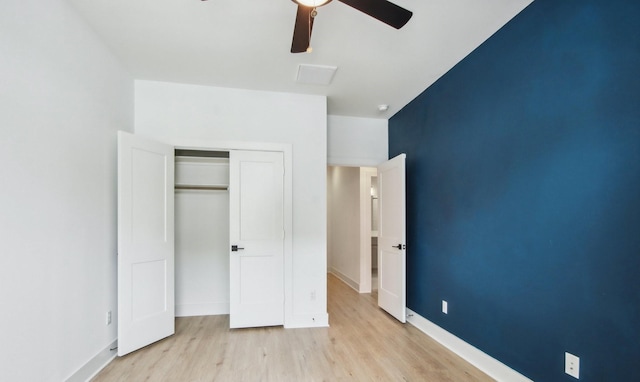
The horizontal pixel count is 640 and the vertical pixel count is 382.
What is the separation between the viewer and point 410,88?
3379 millimetres

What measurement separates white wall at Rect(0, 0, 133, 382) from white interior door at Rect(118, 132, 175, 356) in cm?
12

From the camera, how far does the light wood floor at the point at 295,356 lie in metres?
2.35

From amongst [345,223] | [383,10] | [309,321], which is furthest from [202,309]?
[383,10]

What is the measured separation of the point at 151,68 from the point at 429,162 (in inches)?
125

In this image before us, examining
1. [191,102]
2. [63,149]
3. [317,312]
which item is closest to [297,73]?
[191,102]

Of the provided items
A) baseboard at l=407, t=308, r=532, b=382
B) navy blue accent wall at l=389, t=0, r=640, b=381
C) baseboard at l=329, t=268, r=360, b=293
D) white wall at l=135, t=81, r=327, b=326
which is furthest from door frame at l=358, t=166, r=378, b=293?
navy blue accent wall at l=389, t=0, r=640, b=381

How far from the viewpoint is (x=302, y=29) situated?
171 centimetres

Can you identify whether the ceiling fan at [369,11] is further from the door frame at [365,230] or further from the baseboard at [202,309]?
the baseboard at [202,309]

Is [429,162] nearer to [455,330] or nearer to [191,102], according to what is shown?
[455,330]

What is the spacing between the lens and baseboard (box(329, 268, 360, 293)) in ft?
16.4

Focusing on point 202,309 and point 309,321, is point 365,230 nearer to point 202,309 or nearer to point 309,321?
point 309,321

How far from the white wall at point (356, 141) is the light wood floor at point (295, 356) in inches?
86.8

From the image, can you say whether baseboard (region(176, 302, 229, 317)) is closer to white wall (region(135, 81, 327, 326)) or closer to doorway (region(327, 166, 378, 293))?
white wall (region(135, 81, 327, 326))

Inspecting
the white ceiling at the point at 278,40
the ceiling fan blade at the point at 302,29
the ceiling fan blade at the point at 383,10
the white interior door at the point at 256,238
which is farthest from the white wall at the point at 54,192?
the ceiling fan blade at the point at 383,10
